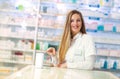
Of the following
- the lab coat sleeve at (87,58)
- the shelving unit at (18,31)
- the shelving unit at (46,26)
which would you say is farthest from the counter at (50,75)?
the shelving unit at (18,31)

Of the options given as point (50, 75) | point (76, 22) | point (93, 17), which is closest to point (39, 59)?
point (50, 75)

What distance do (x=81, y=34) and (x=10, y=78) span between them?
1.86 meters

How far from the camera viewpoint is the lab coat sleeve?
3014 millimetres

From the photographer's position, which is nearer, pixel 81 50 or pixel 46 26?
pixel 81 50

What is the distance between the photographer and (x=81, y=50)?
11.3ft

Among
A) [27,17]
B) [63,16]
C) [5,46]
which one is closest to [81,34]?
[63,16]

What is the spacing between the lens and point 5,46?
5039 millimetres

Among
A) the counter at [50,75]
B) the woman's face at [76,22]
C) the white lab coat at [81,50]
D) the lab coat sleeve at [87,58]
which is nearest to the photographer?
the counter at [50,75]

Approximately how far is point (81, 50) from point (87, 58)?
305 mm

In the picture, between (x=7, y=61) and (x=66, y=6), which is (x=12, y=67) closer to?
(x=7, y=61)

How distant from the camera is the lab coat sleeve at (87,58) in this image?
301 cm

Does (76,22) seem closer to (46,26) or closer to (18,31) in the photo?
(46,26)

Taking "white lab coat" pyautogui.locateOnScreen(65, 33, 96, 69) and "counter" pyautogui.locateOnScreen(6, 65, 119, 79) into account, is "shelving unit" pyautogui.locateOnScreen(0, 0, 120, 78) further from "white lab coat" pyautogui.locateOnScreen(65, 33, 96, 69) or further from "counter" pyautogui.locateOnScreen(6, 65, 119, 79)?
"counter" pyautogui.locateOnScreen(6, 65, 119, 79)

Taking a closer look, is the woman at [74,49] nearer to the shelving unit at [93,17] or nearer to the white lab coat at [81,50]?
the white lab coat at [81,50]
